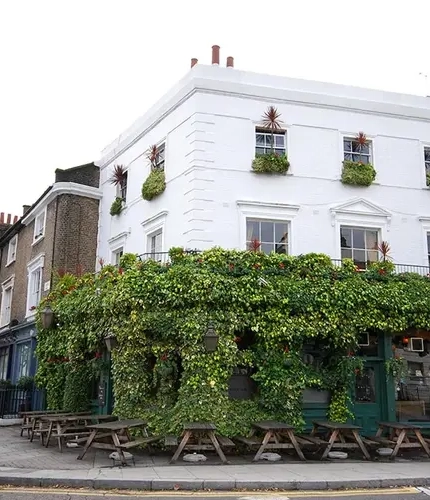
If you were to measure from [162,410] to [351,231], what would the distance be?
7557 millimetres

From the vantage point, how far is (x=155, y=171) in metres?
17.7

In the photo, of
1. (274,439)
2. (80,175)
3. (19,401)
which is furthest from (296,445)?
(80,175)

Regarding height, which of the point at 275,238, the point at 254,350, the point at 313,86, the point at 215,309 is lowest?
the point at 254,350

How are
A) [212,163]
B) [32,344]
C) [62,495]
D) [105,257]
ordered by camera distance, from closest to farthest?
[62,495] < [212,163] < [105,257] < [32,344]

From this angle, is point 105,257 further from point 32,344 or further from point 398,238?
point 398,238

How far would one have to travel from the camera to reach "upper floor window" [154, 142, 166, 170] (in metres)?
17.9

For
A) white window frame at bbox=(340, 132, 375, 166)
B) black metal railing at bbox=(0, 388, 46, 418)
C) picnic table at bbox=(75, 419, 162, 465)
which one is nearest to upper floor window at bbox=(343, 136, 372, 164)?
white window frame at bbox=(340, 132, 375, 166)

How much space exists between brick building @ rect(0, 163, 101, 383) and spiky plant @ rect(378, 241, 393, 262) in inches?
389

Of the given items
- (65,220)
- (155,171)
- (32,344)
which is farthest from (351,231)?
(32,344)

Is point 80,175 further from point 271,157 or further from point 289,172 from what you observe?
point 289,172

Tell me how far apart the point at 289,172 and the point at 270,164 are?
26.4 inches

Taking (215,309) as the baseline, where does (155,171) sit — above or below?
above

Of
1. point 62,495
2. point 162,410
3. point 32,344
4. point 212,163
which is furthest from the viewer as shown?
point 32,344

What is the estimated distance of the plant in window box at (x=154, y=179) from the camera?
56.9 ft
